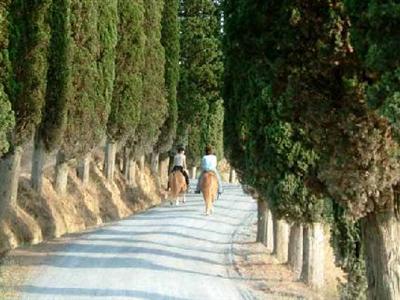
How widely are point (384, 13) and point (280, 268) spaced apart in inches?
448

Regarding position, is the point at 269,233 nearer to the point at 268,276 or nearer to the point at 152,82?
the point at 268,276

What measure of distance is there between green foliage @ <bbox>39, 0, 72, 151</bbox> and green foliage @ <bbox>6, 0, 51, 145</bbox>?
128 centimetres

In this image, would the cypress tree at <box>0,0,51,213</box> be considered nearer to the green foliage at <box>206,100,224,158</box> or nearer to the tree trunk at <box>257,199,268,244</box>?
the tree trunk at <box>257,199,268,244</box>

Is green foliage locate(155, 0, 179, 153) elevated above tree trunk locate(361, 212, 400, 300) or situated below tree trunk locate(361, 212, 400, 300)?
above

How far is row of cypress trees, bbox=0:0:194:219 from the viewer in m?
18.4

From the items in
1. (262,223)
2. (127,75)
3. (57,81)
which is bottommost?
(262,223)

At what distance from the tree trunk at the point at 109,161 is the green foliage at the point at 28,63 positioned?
48.9ft

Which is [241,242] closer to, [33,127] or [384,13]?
[33,127]

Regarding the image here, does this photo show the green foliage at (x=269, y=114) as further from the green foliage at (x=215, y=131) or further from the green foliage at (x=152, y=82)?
the green foliage at (x=215, y=131)

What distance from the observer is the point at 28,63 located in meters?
18.6

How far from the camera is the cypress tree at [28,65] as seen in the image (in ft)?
60.0

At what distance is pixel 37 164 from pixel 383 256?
1465cm

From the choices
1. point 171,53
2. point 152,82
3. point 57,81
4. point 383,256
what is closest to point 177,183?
point 57,81

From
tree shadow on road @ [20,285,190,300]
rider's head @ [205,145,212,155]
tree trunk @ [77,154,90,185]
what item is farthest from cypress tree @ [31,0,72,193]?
tree shadow on road @ [20,285,190,300]
